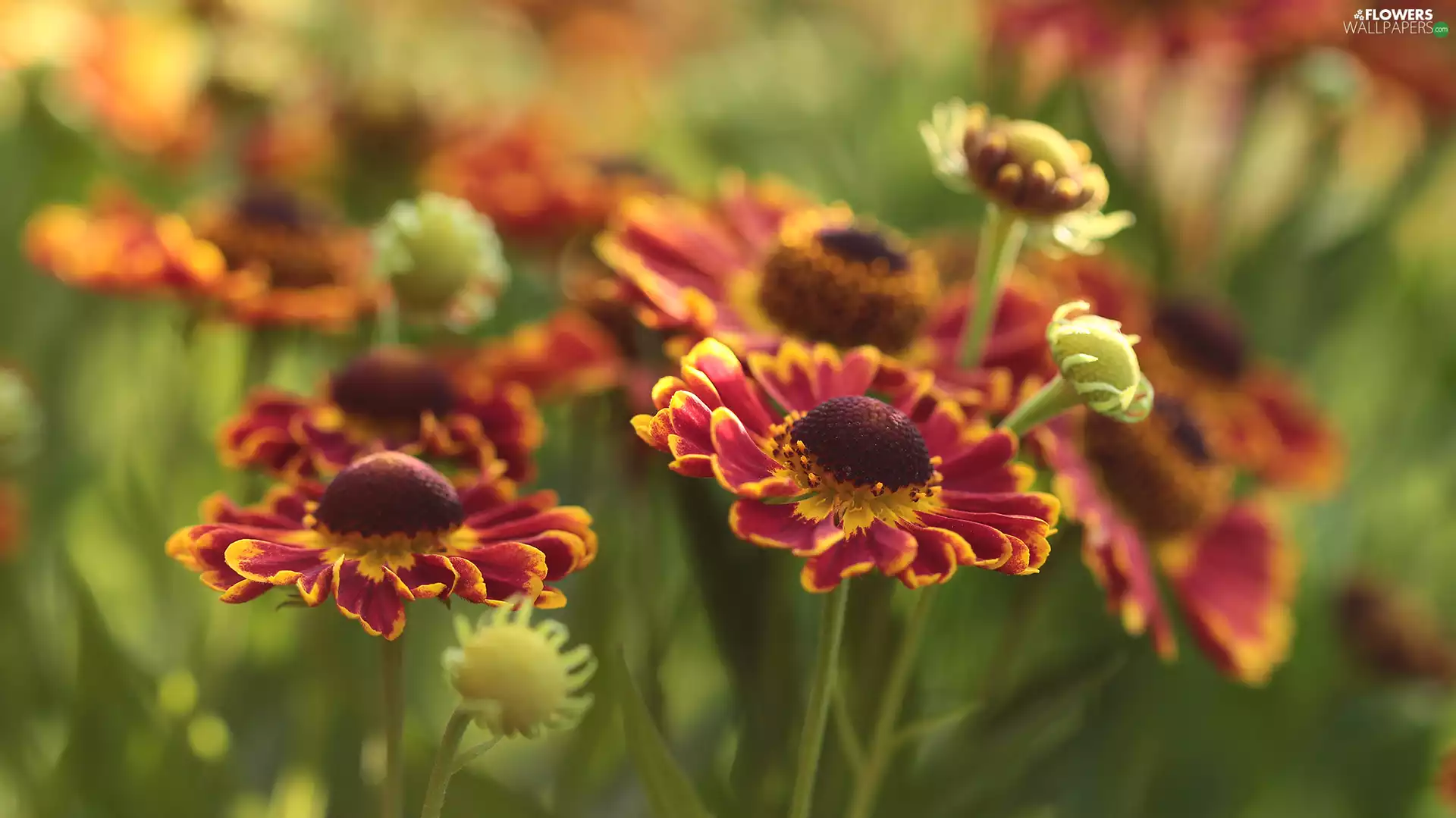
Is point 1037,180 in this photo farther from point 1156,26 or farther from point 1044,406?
point 1156,26

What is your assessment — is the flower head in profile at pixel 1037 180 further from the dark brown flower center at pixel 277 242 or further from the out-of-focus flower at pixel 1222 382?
the dark brown flower center at pixel 277 242

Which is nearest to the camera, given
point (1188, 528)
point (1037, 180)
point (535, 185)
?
point (1037, 180)

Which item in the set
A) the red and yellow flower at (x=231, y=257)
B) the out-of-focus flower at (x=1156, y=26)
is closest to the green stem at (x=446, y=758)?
the red and yellow flower at (x=231, y=257)

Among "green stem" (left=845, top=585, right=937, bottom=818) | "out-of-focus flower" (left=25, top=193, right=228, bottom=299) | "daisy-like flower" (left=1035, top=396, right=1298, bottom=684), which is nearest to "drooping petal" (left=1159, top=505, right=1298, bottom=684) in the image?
"daisy-like flower" (left=1035, top=396, right=1298, bottom=684)

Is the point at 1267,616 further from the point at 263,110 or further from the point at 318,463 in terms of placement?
the point at 263,110

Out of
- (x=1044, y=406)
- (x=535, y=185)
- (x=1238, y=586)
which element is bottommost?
(x=1238, y=586)

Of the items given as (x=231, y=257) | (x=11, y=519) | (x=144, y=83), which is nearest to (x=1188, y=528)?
(x=231, y=257)
